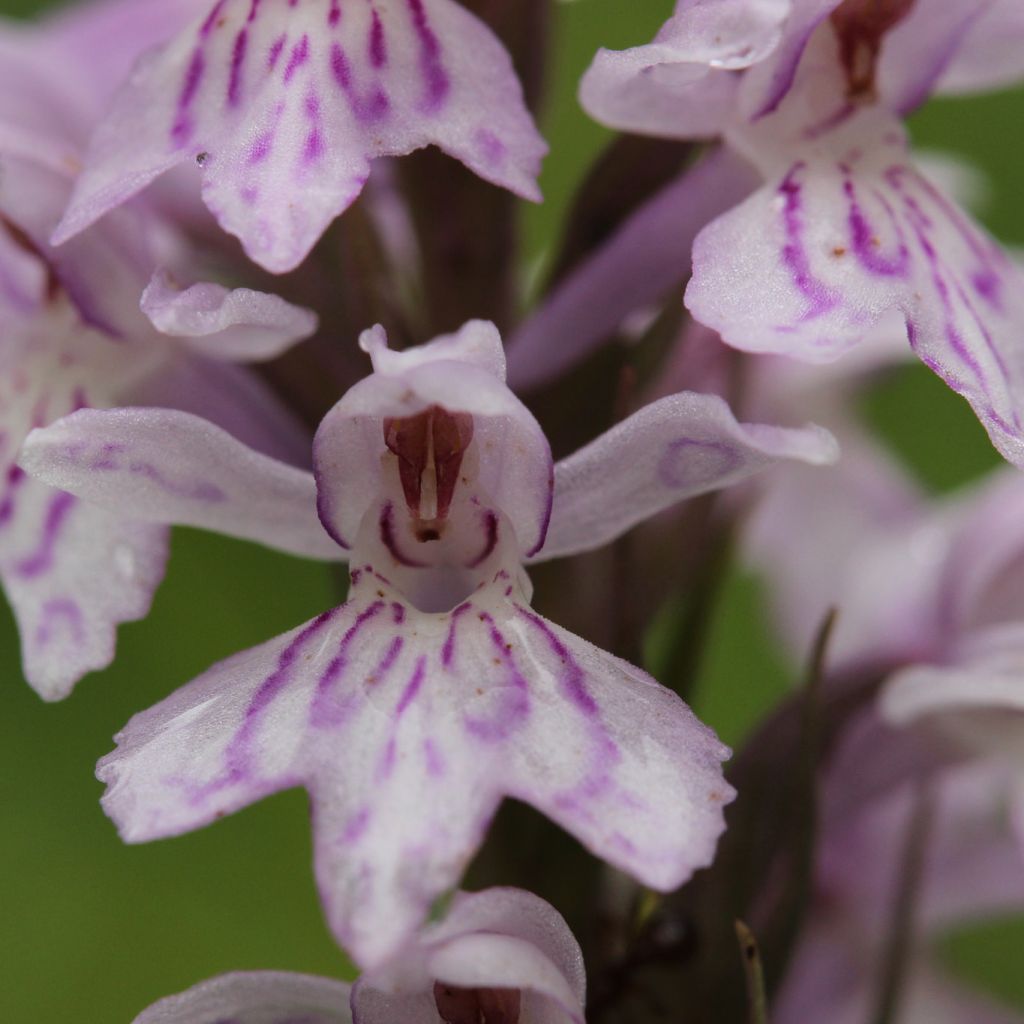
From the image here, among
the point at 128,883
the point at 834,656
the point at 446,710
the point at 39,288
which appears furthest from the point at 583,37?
the point at 446,710

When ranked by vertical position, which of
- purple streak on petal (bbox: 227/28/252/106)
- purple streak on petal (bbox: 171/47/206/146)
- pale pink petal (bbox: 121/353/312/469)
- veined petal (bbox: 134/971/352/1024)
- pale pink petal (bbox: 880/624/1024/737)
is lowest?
pale pink petal (bbox: 880/624/1024/737)

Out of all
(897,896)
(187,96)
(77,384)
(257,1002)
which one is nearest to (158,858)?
(897,896)

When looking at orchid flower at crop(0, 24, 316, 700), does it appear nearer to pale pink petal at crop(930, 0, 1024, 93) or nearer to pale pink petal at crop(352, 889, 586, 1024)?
pale pink petal at crop(352, 889, 586, 1024)

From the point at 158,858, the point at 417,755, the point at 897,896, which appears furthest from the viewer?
the point at 158,858

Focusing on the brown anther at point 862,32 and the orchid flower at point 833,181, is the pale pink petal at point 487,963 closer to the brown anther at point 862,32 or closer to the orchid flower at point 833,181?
the orchid flower at point 833,181

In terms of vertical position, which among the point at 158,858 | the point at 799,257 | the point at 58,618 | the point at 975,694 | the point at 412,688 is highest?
the point at 799,257

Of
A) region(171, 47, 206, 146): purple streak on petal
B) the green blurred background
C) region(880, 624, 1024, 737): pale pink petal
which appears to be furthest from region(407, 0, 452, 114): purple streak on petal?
the green blurred background

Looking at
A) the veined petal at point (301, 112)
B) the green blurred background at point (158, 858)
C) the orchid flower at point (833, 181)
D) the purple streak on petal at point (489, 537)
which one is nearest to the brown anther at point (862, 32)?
the orchid flower at point (833, 181)

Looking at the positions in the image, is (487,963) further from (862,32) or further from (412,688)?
(862,32)
